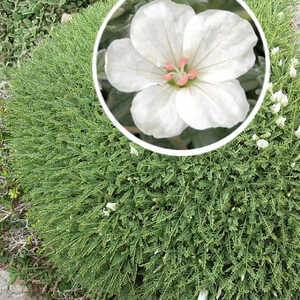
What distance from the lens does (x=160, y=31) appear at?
1.00m

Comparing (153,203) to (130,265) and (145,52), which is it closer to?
(130,265)

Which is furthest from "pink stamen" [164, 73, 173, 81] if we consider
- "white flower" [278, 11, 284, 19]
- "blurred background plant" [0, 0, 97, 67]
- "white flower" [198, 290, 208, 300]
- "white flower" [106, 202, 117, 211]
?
"blurred background plant" [0, 0, 97, 67]

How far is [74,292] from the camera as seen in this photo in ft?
8.05

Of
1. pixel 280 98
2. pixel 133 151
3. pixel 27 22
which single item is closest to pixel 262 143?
pixel 280 98

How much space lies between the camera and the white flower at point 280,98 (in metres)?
1.51

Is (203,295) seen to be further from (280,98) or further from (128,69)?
(128,69)

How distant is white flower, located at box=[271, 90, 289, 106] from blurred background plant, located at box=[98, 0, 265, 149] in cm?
50

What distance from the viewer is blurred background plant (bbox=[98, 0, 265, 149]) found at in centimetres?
101

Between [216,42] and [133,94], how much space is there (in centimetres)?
23

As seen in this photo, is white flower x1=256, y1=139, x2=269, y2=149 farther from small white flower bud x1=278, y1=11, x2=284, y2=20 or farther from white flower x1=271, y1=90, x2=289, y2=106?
small white flower bud x1=278, y1=11, x2=284, y2=20

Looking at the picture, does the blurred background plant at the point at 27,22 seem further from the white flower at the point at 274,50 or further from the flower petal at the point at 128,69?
the flower petal at the point at 128,69

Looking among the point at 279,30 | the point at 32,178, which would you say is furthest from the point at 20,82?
the point at 279,30

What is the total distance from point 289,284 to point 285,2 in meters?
1.30

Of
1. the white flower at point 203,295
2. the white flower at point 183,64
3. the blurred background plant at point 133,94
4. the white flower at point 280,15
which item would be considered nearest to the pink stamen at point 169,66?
the white flower at point 183,64
